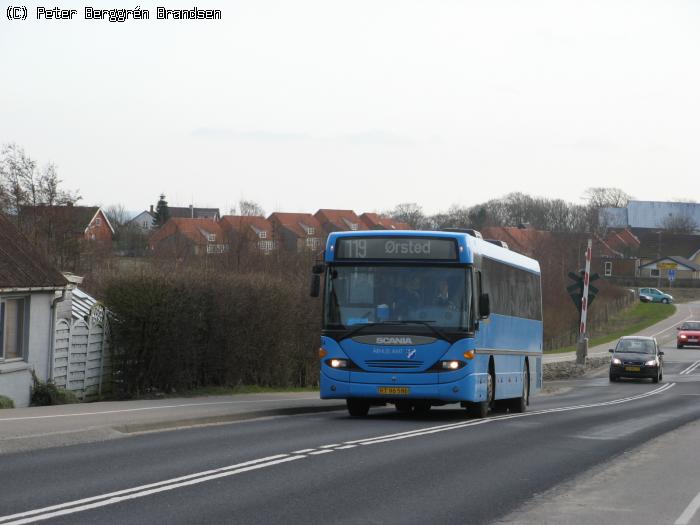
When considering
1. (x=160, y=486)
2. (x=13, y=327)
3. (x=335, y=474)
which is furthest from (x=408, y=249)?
(x=160, y=486)

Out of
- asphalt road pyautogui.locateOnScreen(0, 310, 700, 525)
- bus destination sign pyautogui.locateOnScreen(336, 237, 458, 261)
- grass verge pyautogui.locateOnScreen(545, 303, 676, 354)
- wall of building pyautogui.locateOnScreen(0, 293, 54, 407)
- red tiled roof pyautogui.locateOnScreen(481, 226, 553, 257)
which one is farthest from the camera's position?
red tiled roof pyautogui.locateOnScreen(481, 226, 553, 257)

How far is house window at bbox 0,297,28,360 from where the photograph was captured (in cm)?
2295

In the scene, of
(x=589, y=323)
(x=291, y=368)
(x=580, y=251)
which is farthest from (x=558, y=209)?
(x=291, y=368)

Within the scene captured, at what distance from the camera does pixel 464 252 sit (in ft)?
62.3

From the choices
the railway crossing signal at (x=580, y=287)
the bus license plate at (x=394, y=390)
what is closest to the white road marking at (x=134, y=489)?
the bus license plate at (x=394, y=390)

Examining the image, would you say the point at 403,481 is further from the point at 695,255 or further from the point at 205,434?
the point at 695,255

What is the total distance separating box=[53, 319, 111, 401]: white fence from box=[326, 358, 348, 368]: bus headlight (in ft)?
25.7

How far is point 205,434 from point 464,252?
5701mm

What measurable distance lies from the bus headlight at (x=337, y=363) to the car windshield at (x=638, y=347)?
92.5 ft

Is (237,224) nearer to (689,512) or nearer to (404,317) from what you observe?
(404,317)

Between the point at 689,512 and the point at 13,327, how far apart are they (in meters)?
16.8

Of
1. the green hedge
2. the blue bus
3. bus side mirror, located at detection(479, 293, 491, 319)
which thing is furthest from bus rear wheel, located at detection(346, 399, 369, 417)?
the green hedge

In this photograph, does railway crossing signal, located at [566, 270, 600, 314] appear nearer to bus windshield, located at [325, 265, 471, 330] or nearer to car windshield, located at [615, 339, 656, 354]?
car windshield, located at [615, 339, 656, 354]

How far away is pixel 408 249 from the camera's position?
19.0 metres
